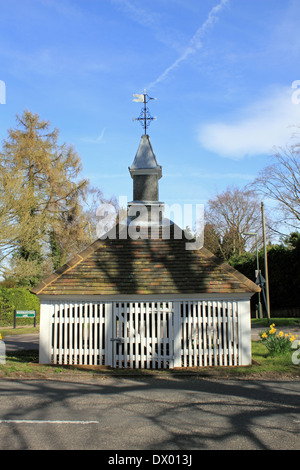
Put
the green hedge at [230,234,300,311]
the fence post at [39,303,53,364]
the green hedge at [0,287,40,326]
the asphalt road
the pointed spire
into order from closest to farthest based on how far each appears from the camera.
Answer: the asphalt road
the fence post at [39,303,53,364]
the pointed spire
the green hedge at [0,287,40,326]
the green hedge at [230,234,300,311]

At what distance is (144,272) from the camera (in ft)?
41.8

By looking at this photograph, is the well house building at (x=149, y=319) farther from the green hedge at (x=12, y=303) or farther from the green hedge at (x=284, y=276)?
the green hedge at (x=284, y=276)

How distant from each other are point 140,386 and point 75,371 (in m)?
2.43

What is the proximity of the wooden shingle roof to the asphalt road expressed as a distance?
2863mm

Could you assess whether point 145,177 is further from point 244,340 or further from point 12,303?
point 12,303

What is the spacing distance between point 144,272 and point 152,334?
6.49 feet

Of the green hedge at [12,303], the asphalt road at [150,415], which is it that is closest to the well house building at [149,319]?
the asphalt road at [150,415]

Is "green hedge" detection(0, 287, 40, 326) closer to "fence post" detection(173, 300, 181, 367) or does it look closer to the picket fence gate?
the picket fence gate

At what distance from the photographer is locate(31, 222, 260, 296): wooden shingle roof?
39.1ft

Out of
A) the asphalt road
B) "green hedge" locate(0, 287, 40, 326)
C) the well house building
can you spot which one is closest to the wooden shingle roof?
→ the well house building

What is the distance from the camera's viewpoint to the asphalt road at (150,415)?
5.26m

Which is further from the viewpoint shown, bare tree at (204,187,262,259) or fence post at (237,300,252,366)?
bare tree at (204,187,262,259)

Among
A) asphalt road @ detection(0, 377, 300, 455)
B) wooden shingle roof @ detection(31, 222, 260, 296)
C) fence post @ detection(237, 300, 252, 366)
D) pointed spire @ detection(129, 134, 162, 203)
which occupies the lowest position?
asphalt road @ detection(0, 377, 300, 455)

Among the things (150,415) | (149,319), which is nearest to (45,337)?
(149,319)
